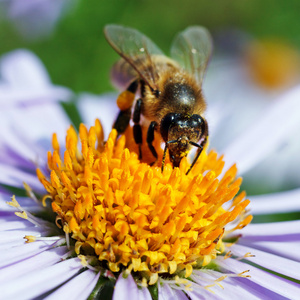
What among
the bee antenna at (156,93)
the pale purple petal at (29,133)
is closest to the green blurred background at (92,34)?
the pale purple petal at (29,133)

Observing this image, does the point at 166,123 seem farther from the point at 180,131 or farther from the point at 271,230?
the point at 271,230

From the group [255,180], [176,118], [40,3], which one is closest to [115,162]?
[176,118]

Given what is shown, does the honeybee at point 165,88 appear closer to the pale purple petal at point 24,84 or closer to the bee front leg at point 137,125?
the bee front leg at point 137,125

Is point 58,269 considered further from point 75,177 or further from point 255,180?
point 255,180

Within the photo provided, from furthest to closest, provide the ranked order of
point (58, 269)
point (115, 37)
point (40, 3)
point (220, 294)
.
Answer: point (40, 3)
point (115, 37)
point (220, 294)
point (58, 269)

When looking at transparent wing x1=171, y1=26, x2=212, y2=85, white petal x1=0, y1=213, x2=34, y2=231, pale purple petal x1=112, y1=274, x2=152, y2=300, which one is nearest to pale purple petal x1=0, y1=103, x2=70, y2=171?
white petal x1=0, y1=213, x2=34, y2=231

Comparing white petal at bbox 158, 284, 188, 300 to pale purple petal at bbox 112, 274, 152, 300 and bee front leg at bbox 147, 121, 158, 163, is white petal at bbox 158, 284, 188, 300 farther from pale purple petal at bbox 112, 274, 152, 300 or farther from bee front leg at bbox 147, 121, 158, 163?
bee front leg at bbox 147, 121, 158, 163
